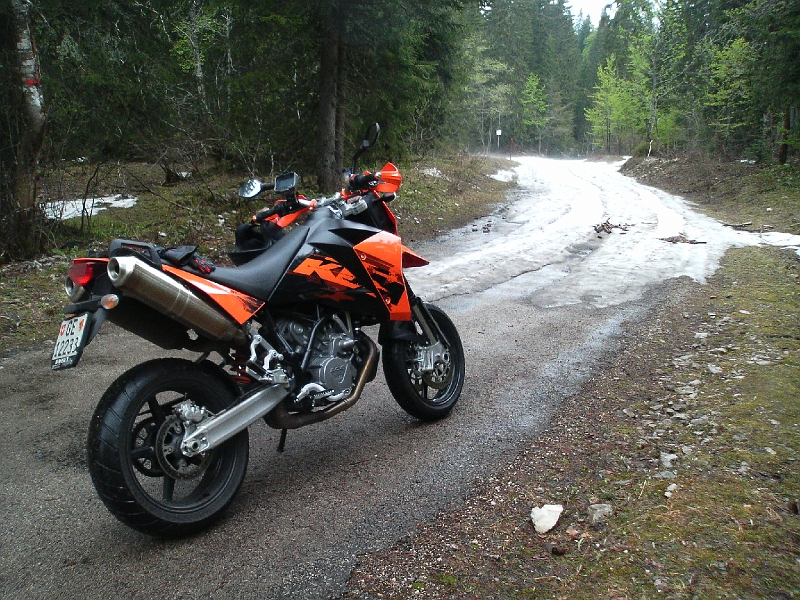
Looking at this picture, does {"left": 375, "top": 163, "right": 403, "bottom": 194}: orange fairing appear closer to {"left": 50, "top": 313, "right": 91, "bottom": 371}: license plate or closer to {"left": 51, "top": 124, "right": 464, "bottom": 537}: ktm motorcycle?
{"left": 51, "top": 124, "right": 464, "bottom": 537}: ktm motorcycle

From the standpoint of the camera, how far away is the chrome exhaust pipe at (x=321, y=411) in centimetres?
342

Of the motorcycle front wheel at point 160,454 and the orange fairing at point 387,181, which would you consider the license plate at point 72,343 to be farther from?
the orange fairing at point 387,181

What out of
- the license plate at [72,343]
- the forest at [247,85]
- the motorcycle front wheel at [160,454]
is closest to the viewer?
the license plate at [72,343]

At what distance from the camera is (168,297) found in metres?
2.84

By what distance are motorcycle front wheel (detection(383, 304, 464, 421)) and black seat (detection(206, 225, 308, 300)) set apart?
40.6 inches

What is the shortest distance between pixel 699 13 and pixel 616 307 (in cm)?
3417

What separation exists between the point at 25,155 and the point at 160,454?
741 cm

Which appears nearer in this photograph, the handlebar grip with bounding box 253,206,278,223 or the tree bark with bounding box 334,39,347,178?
the handlebar grip with bounding box 253,206,278,223

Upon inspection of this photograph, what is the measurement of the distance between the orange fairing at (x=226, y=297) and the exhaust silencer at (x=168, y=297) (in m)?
0.05

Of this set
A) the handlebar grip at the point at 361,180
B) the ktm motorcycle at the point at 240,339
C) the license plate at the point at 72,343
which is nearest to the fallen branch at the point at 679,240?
the ktm motorcycle at the point at 240,339

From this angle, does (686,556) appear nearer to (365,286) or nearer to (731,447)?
(731,447)

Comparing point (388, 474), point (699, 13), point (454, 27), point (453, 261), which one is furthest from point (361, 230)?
point (699, 13)

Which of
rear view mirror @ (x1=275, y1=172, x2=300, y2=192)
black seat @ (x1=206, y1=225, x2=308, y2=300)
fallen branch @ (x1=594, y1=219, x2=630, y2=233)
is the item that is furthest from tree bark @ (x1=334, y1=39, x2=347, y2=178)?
black seat @ (x1=206, y1=225, x2=308, y2=300)

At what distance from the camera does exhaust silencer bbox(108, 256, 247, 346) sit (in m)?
2.67
